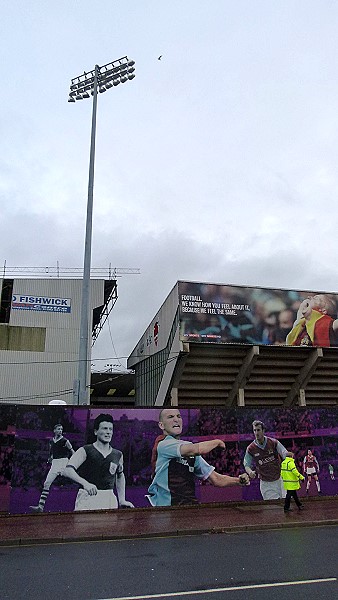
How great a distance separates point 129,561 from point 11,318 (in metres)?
27.0

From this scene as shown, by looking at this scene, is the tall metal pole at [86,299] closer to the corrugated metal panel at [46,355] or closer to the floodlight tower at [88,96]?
the floodlight tower at [88,96]

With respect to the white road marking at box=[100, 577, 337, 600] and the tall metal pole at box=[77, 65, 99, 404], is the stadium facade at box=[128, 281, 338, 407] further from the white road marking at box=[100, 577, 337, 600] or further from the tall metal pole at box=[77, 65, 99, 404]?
the white road marking at box=[100, 577, 337, 600]

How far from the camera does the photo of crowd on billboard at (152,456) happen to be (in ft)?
42.2

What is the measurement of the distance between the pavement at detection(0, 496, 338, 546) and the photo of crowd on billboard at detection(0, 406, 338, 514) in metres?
0.39

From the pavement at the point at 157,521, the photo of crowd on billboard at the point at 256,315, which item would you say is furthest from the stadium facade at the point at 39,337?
the pavement at the point at 157,521

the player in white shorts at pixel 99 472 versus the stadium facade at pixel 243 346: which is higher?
the stadium facade at pixel 243 346

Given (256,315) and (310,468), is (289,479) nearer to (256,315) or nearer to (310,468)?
(310,468)

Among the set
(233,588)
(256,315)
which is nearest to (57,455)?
(233,588)

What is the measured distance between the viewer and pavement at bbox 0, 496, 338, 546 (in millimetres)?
9750

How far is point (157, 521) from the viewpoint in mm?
11336

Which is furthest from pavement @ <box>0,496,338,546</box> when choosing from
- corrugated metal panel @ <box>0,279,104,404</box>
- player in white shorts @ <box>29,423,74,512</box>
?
corrugated metal panel @ <box>0,279,104,404</box>

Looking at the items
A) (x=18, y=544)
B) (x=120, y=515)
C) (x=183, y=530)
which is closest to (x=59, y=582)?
(x=18, y=544)

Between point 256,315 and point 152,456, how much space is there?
46.7 feet

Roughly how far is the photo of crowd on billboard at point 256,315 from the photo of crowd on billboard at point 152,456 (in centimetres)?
1014
